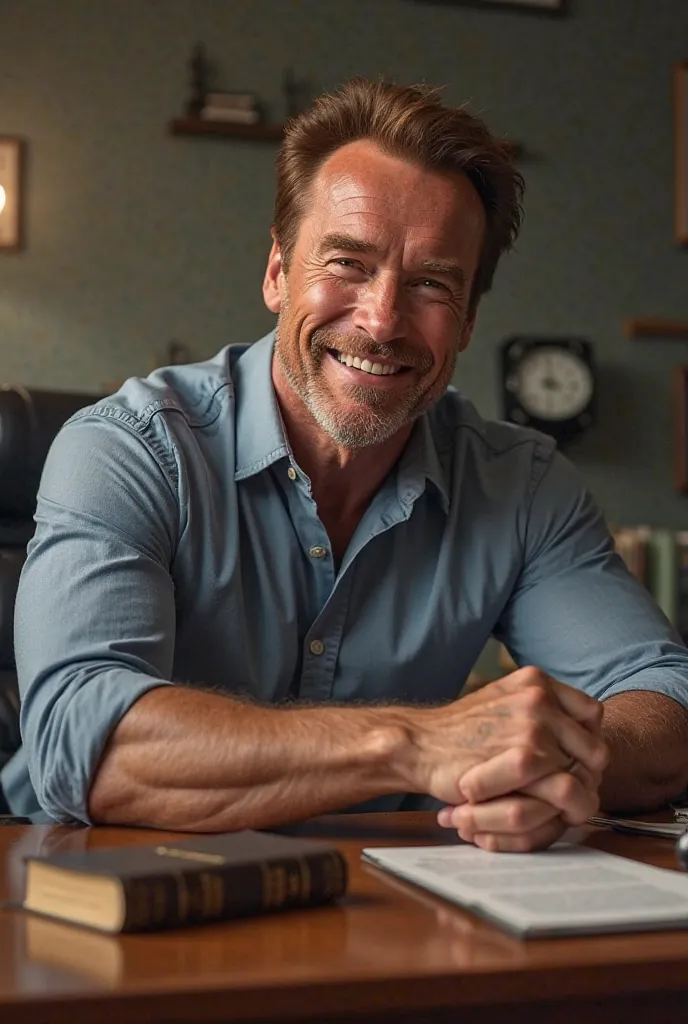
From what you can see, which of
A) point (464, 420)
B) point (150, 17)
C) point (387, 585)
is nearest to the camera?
point (387, 585)

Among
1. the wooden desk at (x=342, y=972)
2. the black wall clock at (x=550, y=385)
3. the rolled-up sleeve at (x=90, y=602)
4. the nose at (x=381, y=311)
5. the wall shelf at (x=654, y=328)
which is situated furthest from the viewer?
the wall shelf at (x=654, y=328)

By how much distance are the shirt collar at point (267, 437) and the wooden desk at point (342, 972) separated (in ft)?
2.56

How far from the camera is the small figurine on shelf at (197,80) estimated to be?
359cm

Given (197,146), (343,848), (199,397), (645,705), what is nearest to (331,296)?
(199,397)

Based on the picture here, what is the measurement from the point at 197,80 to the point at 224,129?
6.2 inches

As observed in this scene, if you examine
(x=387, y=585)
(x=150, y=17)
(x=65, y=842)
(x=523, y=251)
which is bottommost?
(x=65, y=842)

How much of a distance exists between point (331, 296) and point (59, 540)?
493mm

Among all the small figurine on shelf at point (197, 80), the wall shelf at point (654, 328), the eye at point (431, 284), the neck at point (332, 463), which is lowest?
the neck at point (332, 463)

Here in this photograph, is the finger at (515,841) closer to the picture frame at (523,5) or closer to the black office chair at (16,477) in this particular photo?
the black office chair at (16,477)

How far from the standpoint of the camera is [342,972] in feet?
2.17

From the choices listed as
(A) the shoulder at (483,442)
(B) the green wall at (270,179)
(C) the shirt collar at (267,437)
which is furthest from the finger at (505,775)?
(B) the green wall at (270,179)

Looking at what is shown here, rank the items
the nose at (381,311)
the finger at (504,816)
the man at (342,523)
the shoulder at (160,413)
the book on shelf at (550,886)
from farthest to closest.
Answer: the nose at (381,311), the shoulder at (160,413), the man at (342,523), the finger at (504,816), the book on shelf at (550,886)

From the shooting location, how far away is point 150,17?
3605mm

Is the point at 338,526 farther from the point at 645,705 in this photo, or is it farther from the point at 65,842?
the point at 65,842
